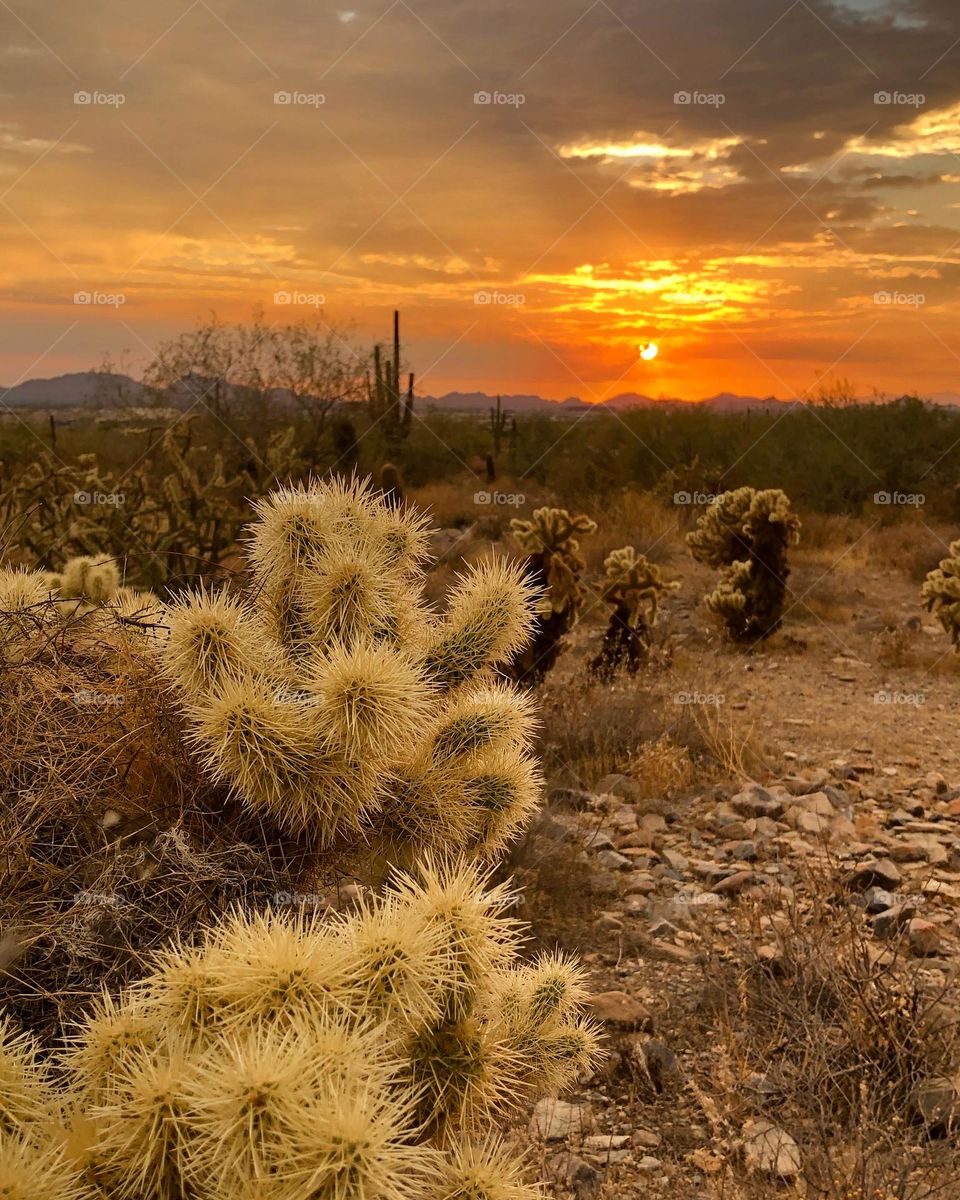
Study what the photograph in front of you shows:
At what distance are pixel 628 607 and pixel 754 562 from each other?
5.70 feet

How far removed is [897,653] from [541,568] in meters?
3.44

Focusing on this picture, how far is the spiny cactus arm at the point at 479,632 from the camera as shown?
300cm

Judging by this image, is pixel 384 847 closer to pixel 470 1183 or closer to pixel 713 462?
pixel 470 1183

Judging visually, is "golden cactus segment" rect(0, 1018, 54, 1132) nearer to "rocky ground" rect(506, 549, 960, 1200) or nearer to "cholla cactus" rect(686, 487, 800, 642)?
"rocky ground" rect(506, 549, 960, 1200)

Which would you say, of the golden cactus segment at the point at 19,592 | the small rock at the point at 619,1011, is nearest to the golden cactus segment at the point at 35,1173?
the golden cactus segment at the point at 19,592

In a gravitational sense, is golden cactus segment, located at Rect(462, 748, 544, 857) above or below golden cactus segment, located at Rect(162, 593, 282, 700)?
below

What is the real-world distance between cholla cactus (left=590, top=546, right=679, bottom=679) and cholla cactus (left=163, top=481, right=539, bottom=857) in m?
5.04

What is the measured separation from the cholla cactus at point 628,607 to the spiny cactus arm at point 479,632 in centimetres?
515

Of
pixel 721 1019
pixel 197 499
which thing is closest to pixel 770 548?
pixel 197 499

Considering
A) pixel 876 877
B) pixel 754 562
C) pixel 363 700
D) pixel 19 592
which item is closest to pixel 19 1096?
pixel 363 700

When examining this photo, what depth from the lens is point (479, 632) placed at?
119 inches

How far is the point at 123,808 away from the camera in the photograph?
8.88 ft

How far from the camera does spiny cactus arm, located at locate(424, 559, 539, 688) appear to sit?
3.00 m

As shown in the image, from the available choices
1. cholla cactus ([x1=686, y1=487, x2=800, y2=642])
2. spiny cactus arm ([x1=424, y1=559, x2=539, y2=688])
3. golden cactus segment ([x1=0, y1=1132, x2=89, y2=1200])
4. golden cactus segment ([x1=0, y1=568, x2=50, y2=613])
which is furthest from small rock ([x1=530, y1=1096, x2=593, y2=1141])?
cholla cactus ([x1=686, y1=487, x2=800, y2=642])
